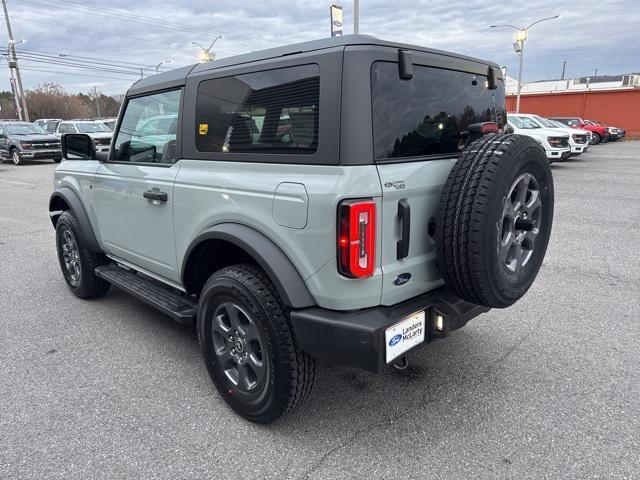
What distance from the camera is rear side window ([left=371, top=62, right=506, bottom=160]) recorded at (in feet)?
7.43

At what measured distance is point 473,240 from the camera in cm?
221

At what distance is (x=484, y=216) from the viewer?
219 cm

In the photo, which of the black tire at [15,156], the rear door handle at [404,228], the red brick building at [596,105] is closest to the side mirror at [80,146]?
the rear door handle at [404,228]

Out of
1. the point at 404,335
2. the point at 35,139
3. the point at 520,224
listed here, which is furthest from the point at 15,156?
the point at 520,224

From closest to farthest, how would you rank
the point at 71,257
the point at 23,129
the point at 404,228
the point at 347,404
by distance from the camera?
the point at 404,228, the point at 347,404, the point at 71,257, the point at 23,129

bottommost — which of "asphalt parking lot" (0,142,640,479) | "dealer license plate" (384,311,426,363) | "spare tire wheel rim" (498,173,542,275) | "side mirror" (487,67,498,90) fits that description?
"asphalt parking lot" (0,142,640,479)

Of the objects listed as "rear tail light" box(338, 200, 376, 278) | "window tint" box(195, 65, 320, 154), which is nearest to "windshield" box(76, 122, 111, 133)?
"window tint" box(195, 65, 320, 154)

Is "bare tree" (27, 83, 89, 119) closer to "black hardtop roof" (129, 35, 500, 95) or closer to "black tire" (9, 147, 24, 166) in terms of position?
"black tire" (9, 147, 24, 166)

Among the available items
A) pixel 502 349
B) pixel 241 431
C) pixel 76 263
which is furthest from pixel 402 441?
pixel 76 263

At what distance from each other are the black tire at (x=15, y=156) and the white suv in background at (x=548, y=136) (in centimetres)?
1932

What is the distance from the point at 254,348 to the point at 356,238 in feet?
3.11

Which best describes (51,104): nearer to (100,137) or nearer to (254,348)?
(100,137)

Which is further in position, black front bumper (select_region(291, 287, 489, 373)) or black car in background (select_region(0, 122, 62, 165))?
black car in background (select_region(0, 122, 62, 165))

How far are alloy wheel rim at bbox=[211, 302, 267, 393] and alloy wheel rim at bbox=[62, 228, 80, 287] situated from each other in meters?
2.35
